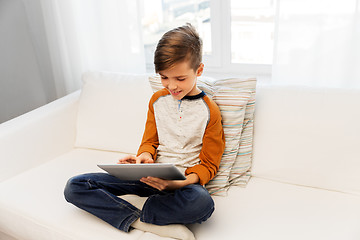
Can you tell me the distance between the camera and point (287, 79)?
1.95 m

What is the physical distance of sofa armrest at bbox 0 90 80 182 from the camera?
1.92 meters

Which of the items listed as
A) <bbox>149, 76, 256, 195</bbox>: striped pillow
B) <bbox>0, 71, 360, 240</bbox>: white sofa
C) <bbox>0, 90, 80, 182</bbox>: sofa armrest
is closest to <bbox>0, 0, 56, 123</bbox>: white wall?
<bbox>0, 90, 80, 182</bbox>: sofa armrest

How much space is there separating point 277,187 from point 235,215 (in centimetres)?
27

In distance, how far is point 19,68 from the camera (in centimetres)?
283

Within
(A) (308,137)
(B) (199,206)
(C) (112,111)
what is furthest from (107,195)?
(A) (308,137)

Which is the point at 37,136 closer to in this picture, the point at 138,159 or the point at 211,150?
the point at 138,159

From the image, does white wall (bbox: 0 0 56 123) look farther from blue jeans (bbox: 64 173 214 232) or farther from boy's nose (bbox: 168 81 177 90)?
boy's nose (bbox: 168 81 177 90)

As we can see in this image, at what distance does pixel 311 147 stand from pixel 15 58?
6.76 ft

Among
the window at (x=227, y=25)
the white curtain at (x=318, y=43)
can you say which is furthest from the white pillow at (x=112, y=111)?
the white curtain at (x=318, y=43)

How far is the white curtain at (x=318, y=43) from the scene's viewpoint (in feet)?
5.80

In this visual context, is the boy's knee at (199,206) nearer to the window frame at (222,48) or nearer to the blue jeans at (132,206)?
the blue jeans at (132,206)

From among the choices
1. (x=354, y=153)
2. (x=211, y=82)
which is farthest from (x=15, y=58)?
(x=354, y=153)

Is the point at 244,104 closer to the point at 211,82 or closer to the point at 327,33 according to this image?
the point at 211,82

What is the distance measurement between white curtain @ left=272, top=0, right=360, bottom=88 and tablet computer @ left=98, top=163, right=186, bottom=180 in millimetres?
842
